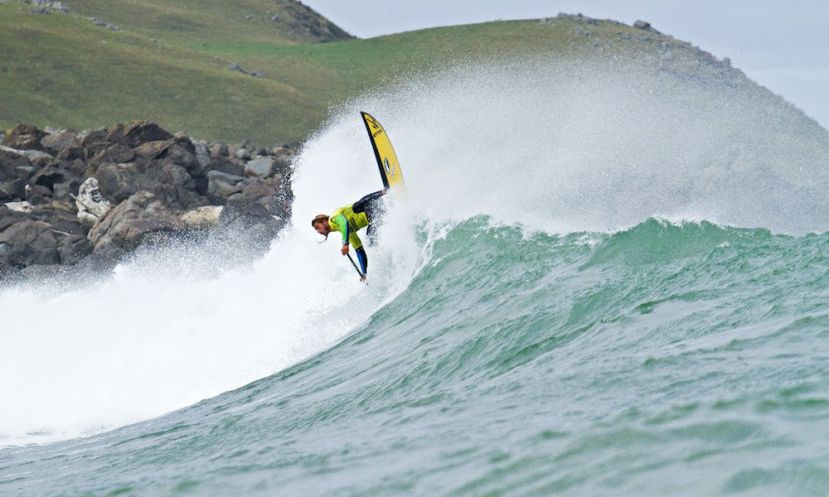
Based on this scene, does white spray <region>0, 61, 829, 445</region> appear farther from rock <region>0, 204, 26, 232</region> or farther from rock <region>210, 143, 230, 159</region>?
rock <region>210, 143, 230, 159</region>

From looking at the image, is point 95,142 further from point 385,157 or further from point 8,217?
point 385,157

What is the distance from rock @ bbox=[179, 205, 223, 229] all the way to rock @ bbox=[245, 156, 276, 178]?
27.7 feet

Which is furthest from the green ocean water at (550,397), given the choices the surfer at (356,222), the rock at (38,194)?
the rock at (38,194)

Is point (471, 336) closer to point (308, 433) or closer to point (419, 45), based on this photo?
point (308, 433)

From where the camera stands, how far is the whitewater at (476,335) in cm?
677

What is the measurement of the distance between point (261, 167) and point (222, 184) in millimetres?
4293

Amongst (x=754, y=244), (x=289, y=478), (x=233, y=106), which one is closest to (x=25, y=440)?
(x=289, y=478)

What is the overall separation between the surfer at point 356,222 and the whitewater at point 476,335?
1.55ft

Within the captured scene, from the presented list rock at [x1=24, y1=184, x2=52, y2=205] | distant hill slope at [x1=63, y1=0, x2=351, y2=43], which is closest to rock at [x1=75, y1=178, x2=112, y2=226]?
rock at [x1=24, y1=184, x2=52, y2=205]

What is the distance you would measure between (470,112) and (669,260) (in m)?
11.1

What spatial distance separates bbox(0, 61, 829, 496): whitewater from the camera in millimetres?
6770

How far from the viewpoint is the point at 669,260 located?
1188cm

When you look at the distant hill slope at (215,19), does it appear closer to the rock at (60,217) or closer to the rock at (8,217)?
the rock at (60,217)

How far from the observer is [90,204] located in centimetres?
3272
